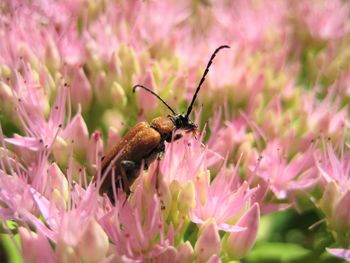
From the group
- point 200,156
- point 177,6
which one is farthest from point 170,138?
point 177,6

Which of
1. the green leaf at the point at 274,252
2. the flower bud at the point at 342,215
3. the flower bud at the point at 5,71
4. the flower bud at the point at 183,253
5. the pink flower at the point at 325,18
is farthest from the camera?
the pink flower at the point at 325,18

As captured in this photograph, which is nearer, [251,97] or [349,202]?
[349,202]

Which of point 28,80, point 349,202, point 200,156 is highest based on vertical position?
point 28,80

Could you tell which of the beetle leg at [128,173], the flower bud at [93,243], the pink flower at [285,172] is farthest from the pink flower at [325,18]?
the flower bud at [93,243]

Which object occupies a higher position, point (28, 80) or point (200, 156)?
point (28, 80)

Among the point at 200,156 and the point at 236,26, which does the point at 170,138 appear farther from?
the point at 236,26

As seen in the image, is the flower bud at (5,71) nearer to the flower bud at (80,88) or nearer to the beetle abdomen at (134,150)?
the flower bud at (80,88)

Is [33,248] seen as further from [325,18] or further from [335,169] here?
[325,18]

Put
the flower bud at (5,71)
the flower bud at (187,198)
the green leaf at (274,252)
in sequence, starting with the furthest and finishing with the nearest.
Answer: the green leaf at (274,252) < the flower bud at (5,71) < the flower bud at (187,198)

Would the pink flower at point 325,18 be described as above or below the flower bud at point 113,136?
above
